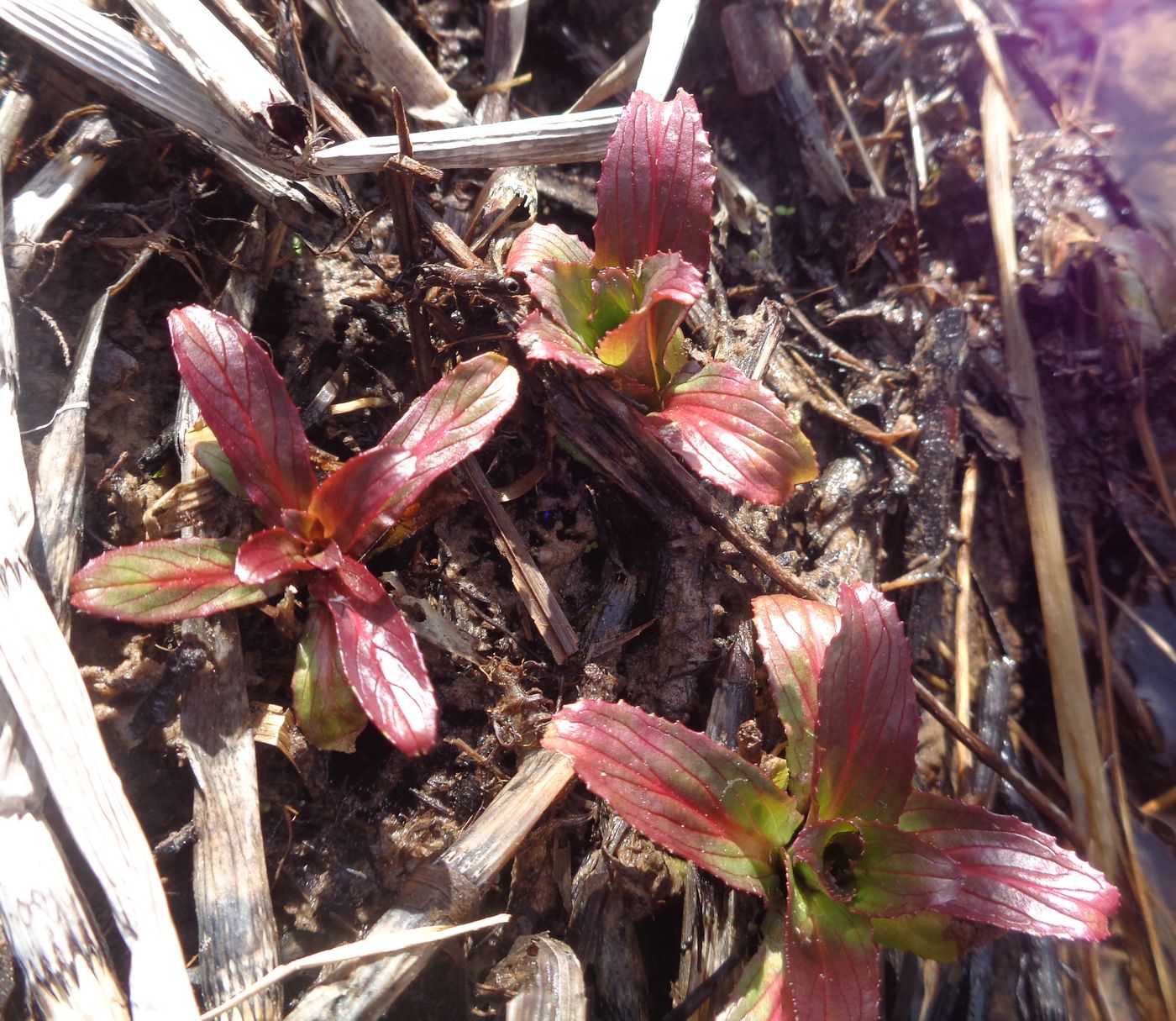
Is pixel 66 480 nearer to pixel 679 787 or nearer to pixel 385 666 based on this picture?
pixel 385 666

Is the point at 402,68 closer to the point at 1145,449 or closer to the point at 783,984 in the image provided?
the point at 783,984

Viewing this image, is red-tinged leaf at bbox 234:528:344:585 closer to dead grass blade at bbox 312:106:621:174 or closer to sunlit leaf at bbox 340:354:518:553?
sunlit leaf at bbox 340:354:518:553

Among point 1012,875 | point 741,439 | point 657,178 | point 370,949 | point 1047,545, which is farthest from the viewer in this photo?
point 1047,545

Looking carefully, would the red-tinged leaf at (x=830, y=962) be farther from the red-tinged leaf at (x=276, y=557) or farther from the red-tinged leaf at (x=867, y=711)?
the red-tinged leaf at (x=276, y=557)

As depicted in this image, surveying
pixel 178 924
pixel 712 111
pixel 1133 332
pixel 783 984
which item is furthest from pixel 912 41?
pixel 178 924

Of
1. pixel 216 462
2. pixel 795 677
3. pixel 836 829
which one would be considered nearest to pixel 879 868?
pixel 836 829

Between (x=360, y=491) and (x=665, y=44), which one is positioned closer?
(x=360, y=491)

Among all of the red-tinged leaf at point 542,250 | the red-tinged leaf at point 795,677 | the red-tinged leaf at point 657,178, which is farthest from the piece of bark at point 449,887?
the red-tinged leaf at point 657,178

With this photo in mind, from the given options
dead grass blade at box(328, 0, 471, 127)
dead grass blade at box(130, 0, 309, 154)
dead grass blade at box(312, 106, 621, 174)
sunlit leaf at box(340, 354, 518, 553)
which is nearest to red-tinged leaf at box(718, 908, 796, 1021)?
sunlit leaf at box(340, 354, 518, 553)
